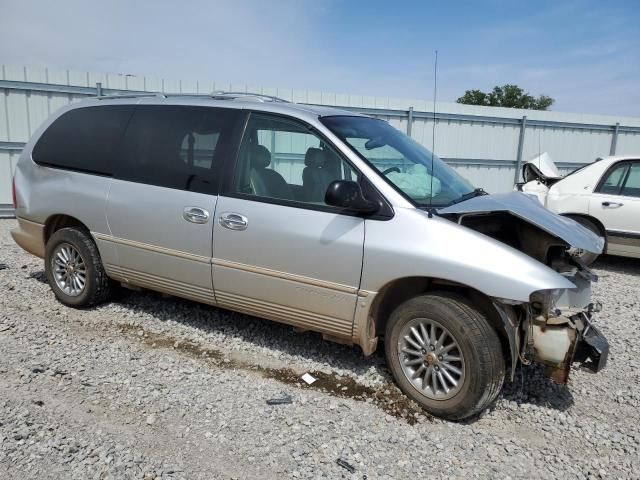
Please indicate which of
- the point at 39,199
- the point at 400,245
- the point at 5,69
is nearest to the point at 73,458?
the point at 400,245

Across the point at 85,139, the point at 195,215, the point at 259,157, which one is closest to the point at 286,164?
the point at 259,157

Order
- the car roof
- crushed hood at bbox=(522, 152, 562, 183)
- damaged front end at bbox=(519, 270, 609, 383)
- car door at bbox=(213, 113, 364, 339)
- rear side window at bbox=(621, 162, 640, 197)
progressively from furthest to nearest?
crushed hood at bbox=(522, 152, 562, 183)
rear side window at bbox=(621, 162, 640, 197)
the car roof
car door at bbox=(213, 113, 364, 339)
damaged front end at bbox=(519, 270, 609, 383)

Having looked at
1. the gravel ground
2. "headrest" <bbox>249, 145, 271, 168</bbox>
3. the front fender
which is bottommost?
the gravel ground

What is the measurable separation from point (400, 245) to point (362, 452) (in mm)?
1262

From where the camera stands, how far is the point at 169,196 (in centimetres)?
410

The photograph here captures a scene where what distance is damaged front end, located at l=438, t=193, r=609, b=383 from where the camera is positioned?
3.10 metres

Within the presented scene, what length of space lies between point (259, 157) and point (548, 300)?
7.47 ft

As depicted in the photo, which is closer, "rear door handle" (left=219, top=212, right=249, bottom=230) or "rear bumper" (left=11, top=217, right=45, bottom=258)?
"rear door handle" (left=219, top=212, right=249, bottom=230)

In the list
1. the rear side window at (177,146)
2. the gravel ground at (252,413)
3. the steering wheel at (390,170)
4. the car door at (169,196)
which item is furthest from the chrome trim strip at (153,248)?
the steering wheel at (390,170)

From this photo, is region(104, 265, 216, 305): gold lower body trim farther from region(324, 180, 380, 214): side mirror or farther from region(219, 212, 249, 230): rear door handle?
region(324, 180, 380, 214): side mirror

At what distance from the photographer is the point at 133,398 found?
338 cm

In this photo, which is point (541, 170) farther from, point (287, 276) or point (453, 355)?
point (287, 276)

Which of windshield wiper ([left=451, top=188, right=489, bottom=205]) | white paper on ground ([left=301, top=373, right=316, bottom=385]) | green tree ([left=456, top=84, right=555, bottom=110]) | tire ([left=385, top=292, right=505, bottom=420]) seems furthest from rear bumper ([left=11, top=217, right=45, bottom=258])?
green tree ([left=456, top=84, right=555, bottom=110])

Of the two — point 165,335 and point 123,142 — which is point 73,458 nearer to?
point 165,335
